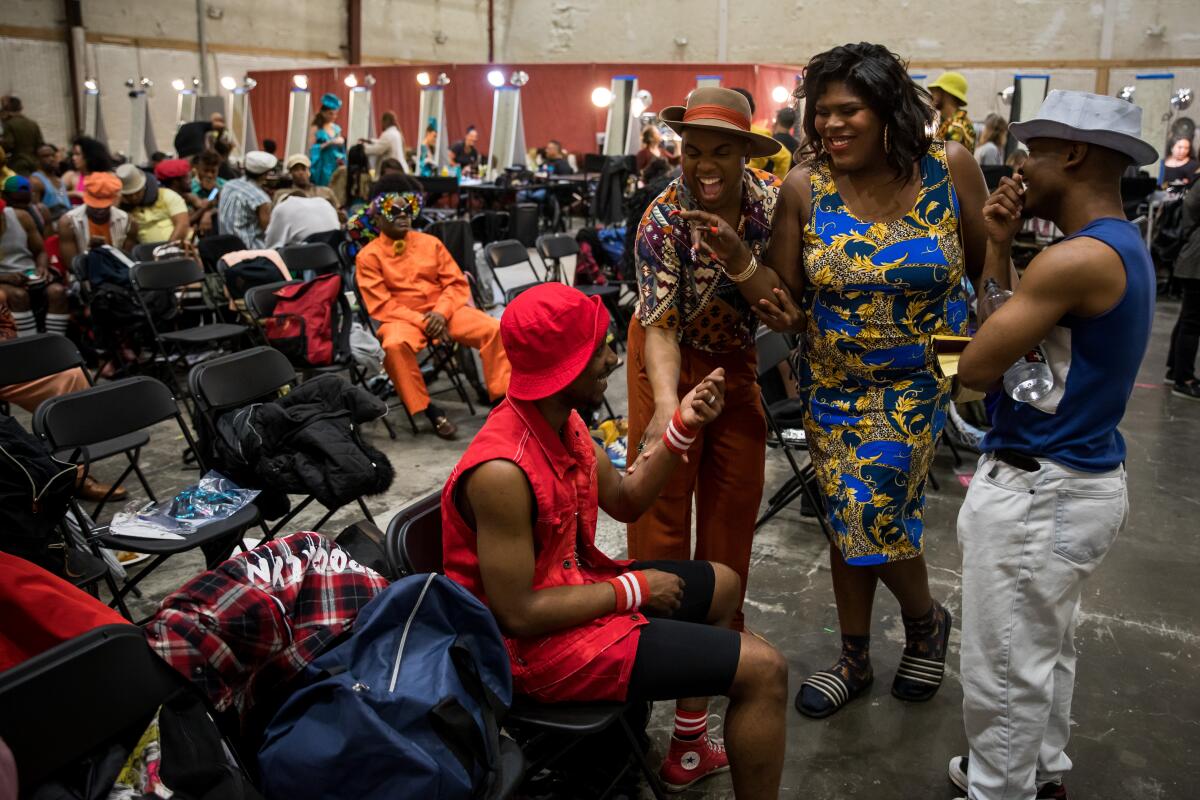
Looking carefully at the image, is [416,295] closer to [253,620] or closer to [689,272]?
[689,272]

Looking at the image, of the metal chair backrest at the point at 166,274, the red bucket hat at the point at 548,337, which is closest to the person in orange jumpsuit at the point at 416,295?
the metal chair backrest at the point at 166,274

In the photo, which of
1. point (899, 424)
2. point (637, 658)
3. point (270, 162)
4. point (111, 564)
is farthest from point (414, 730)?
point (270, 162)

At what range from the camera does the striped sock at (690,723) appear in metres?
2.37

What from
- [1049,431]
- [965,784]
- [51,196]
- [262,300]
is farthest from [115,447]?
[51,196]

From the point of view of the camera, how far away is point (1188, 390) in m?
5.97

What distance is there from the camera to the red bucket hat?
185 cm

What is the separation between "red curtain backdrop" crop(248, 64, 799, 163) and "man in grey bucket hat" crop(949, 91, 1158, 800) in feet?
48.0

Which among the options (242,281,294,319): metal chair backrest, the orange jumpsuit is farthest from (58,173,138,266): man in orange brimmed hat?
the orange jumpsuit

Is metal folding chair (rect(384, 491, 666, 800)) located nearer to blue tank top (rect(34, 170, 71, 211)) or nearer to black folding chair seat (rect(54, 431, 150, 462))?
black folding chair seat (rect(54, 431, 150, 462))

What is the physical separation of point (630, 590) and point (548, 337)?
56 cm

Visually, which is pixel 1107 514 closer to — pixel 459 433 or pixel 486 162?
pixel 459 433

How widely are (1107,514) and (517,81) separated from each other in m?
15.4

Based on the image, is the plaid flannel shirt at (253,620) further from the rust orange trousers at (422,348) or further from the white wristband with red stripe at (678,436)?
the rust orange trousers at (422,348)

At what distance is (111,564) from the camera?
3199 mm
